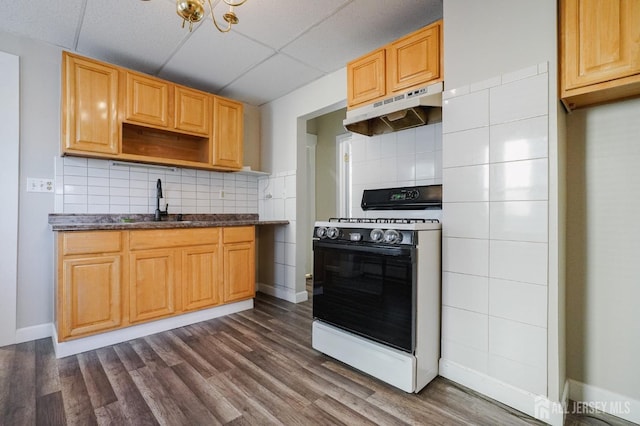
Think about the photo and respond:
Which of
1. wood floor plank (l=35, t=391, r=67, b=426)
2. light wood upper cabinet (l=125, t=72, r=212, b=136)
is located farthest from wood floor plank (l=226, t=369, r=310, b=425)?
light wood upper cabinet (l=125, t=72, r=212, b=136)

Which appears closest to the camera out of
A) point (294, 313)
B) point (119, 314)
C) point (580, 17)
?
point (580, 17)

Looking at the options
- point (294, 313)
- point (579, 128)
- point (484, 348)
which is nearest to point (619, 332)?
point (484, 348)

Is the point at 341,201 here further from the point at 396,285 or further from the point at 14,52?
the point at 14,52

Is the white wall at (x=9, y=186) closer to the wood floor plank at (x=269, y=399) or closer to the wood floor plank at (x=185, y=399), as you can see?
the wood floor plank at (x=185, y=399)

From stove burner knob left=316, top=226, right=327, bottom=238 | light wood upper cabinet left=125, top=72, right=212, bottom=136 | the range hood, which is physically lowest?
stove burner knob left=316, top=226, right=327, bottom=238

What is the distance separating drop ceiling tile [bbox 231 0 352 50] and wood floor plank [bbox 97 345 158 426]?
2375mm

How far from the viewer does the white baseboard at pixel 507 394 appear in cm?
138

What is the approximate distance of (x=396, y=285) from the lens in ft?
5.49

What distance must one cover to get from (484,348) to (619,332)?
607mm

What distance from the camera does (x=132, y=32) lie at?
2234 mm

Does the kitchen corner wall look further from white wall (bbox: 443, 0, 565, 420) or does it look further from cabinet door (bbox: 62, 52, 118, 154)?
white wall (bbox: 443, 0, 565, 420)

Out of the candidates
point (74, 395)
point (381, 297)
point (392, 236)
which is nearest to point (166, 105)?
point (74, 395)

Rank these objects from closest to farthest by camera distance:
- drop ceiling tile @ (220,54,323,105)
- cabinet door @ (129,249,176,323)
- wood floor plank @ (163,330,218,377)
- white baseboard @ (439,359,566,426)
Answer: white baseboard @ (439,359,566,426), wood floor plank @ (163,330,218,377), cabinet door @ (129,249,176,323), drop ceiling tile @ (220,54,323,105)

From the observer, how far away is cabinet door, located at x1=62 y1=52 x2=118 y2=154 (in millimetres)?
2266
